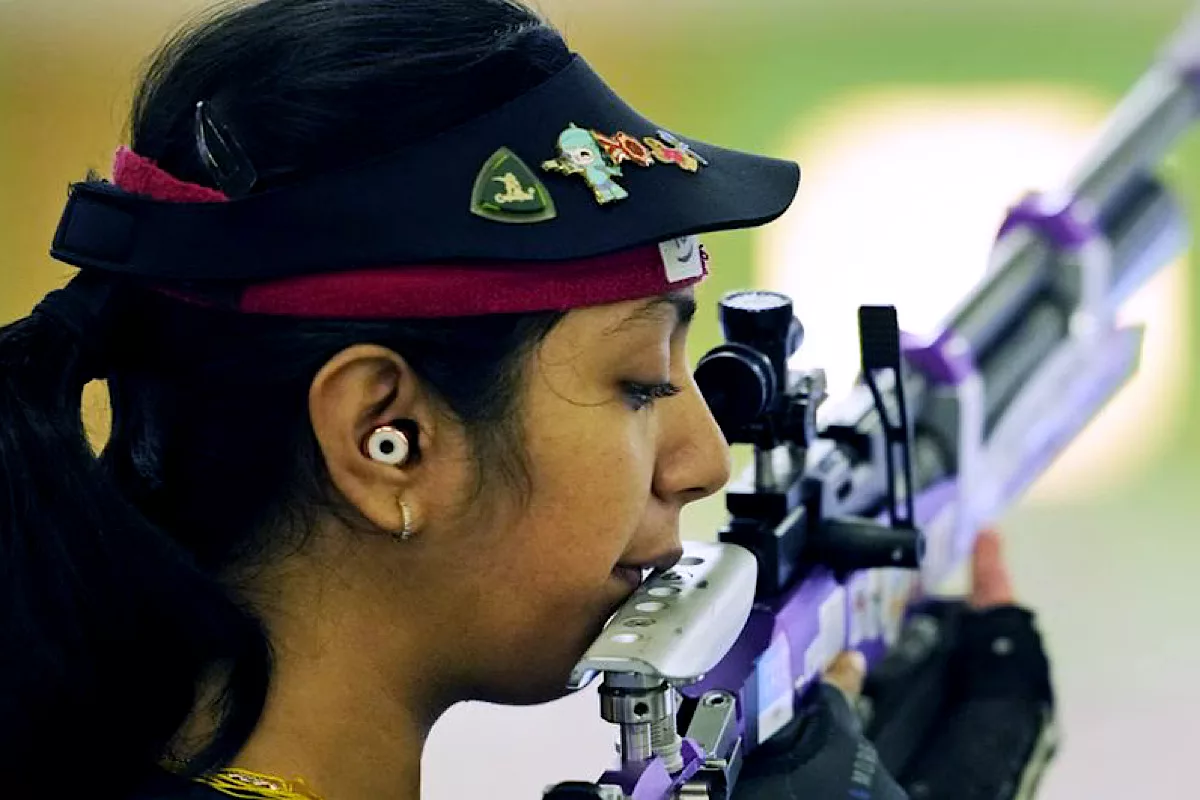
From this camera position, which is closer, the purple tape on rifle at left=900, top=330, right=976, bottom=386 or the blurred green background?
the purple tape on rifle at left=900, top=330, right=976, bottom=386

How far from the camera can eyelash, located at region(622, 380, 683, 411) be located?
0.90 m

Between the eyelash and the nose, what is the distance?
0.5 inches

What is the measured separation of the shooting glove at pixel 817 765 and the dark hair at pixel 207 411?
27cm

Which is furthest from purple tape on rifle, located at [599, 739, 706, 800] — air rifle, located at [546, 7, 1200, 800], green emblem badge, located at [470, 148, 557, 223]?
green emblem badge, located at [470, 148, 557, 223]

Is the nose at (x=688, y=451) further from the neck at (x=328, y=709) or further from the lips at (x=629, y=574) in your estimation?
the neck at (x=328, y=709)

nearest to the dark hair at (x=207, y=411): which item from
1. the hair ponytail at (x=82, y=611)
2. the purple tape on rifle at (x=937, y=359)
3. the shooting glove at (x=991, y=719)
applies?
the hair ponytail at (x=82, y=611)

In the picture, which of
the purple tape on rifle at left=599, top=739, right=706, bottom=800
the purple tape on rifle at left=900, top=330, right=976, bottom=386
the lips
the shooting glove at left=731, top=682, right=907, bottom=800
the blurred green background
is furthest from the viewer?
the blurred green background

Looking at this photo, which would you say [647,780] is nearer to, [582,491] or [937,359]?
[582,491]

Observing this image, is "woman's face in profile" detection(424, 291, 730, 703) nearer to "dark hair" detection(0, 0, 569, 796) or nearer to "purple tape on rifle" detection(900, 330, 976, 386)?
"dark hair" detection(0, 0, 569, 796)

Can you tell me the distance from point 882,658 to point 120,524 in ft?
2.21

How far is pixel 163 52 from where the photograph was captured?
0.92 m

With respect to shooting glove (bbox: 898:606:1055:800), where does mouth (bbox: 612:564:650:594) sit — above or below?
above

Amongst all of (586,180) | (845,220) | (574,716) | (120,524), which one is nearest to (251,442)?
(120,524)

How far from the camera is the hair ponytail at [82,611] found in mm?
867
